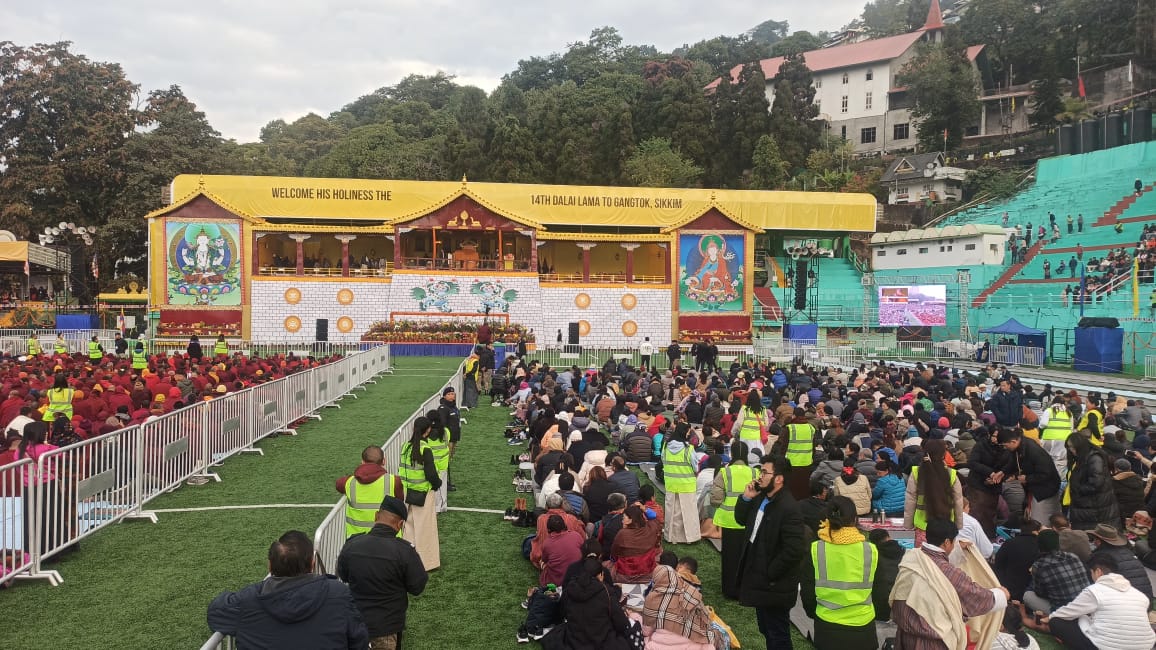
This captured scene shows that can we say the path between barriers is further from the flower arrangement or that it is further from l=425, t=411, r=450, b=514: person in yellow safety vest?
the flower arrangement

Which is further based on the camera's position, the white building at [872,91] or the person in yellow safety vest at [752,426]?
the white building at [872,91]

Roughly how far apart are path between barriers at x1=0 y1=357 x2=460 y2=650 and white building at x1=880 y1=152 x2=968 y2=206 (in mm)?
53844

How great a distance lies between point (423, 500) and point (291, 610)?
4.00 metres

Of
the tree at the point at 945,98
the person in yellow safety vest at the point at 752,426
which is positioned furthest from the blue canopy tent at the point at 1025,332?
the tree at the point at 945,98

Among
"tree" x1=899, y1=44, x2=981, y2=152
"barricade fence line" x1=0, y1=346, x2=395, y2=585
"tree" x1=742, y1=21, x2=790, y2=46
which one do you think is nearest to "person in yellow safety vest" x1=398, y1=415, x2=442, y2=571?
"barricade fence line" x1=0, y1=346, x2=395, y2=585

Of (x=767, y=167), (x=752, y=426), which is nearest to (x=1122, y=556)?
(x=752, y=426)

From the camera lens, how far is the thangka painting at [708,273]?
38781 mm

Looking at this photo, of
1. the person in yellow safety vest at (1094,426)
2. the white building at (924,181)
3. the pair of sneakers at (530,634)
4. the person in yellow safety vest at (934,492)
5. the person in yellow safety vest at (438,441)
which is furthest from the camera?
the white building at (924,181)

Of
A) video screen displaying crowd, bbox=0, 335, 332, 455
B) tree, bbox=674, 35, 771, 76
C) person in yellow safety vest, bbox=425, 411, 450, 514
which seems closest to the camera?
person in yellow safety vest, bbox=425, 411, 450, 514

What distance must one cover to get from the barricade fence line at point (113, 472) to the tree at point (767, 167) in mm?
46927

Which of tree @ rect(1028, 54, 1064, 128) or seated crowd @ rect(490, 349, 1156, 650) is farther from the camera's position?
tree @ rect(1028, 54, 1064, 128)

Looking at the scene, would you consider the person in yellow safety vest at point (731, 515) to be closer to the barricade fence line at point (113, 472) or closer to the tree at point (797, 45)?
the barricade fence line at point (113, 472)

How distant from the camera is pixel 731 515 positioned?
7.16 meters

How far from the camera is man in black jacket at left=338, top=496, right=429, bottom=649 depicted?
16.0 ft
